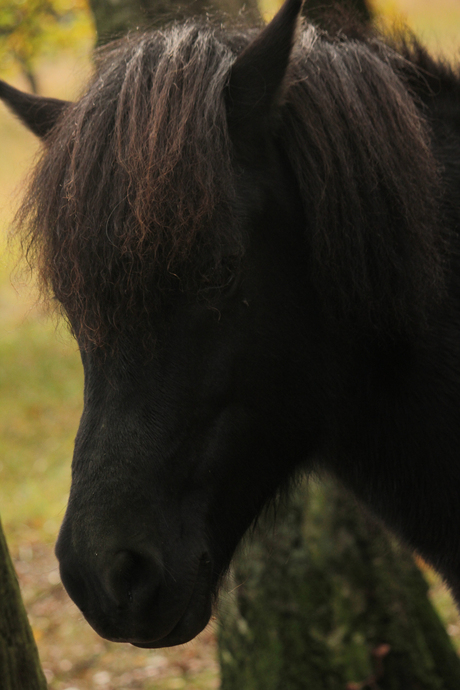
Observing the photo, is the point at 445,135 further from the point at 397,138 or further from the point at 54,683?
the point at 54,683

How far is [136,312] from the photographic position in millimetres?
1812

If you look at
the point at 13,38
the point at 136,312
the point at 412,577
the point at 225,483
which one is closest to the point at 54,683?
the point at 412,577

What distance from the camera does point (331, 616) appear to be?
3.68 meters

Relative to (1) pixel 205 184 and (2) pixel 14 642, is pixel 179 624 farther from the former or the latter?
(1) pixel 205 184

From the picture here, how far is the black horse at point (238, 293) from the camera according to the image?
5.86ft

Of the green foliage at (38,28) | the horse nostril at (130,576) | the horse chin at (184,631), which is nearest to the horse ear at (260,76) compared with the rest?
the horse nostril at (130,576)

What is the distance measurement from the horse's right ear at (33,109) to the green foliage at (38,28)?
296 cm

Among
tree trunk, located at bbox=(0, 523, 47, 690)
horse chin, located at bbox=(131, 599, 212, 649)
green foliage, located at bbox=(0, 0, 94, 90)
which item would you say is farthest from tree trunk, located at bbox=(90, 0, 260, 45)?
horse chin, located at bbox=(131, 599, 212, 649)

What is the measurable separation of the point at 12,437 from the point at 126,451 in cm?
893

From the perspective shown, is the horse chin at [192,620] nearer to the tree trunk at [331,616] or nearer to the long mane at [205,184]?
the long mane at [205,184]

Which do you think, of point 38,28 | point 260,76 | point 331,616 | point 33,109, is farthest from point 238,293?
point 38,28

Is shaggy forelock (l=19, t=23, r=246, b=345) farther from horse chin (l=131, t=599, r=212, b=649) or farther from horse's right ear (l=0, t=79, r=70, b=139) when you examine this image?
horse chin (l=131, t=599, r=212, b=649)

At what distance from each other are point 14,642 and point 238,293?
1.29 m

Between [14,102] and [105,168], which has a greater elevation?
[14,102]
